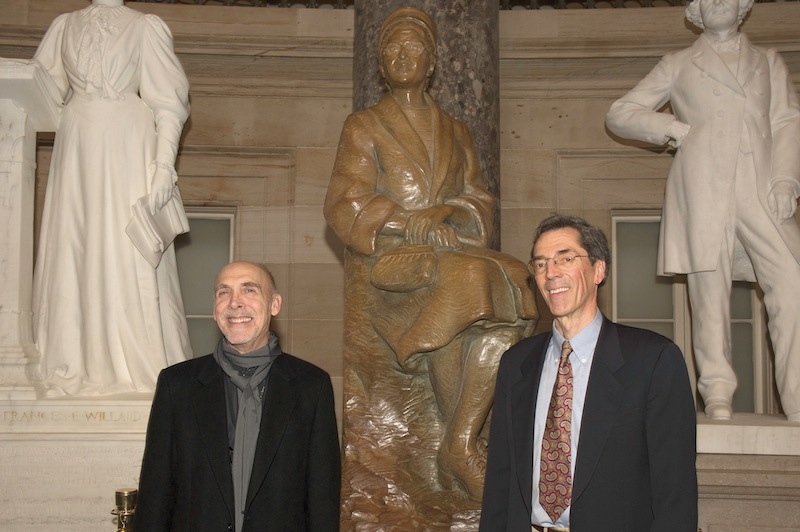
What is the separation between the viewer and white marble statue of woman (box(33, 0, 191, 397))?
5.88m

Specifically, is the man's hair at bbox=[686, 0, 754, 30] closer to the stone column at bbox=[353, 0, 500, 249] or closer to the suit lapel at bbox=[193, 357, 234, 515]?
the stone column at bbox=[353, 0, 500, 249]

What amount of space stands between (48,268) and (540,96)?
14.5 ft

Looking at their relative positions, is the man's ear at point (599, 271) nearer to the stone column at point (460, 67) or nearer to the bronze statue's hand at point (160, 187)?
the bronze statue's hand at point (160, 187)

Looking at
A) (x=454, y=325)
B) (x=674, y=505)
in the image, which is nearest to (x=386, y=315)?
(x=454, y=325)

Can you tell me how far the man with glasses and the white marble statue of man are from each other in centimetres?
311

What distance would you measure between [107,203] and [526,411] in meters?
3.55

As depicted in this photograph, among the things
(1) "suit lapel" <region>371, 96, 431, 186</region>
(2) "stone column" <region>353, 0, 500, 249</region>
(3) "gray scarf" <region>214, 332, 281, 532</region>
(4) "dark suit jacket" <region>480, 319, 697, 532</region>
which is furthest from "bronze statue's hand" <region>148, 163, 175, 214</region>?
(4) "dark suit jacket" <region>480, 319, 697, 532</region>

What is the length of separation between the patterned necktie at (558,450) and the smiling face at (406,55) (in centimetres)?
250

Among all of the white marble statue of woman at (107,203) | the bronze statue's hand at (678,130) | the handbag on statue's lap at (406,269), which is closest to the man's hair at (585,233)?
the handbag on statue's lap at (406,269)

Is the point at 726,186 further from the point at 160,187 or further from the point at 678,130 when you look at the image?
the point at 160,187

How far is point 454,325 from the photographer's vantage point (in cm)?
479

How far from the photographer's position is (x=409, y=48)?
5273 millimetres

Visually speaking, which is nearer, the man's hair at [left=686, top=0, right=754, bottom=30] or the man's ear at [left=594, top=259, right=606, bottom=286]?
the man's ear at [left=594, top=259, right=606, bottom=286]

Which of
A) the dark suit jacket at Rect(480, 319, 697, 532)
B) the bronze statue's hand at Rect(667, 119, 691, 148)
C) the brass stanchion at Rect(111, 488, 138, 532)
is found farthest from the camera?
the bronze statue's hand at Rect(667, 119, 691, 148)
